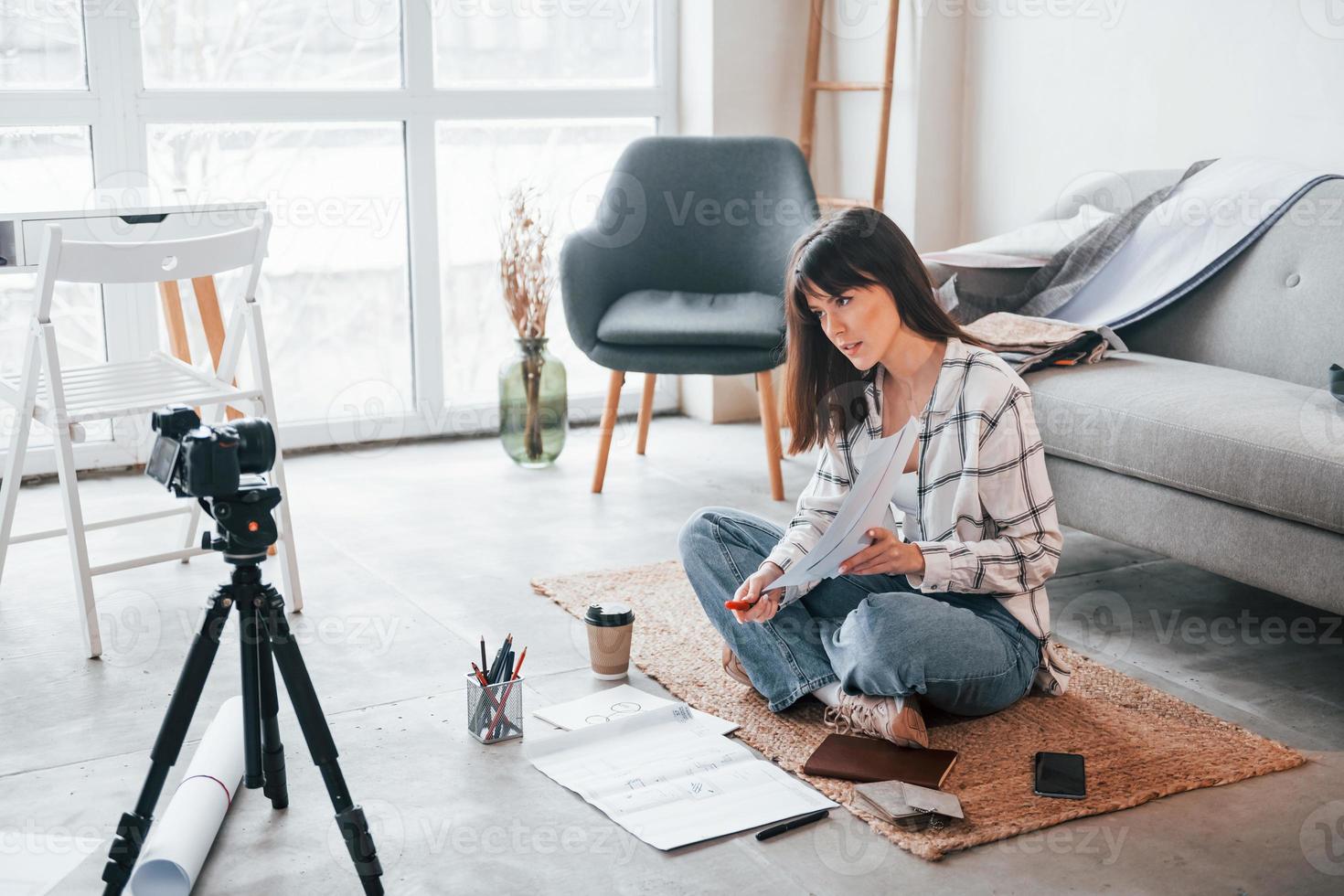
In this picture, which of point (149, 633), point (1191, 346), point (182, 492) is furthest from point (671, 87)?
point (182, 492)

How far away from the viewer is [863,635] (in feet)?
6.73

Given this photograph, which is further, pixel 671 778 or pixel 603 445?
pixel 603 445

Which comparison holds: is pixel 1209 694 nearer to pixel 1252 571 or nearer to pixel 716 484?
pixel 1252 571

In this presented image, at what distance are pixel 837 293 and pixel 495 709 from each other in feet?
2.68

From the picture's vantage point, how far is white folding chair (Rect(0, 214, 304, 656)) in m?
2.46

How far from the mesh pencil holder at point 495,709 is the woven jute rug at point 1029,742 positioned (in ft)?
1.00

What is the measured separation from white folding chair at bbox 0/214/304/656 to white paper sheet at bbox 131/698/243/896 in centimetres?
51

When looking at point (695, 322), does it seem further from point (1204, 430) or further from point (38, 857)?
point (38, 857)

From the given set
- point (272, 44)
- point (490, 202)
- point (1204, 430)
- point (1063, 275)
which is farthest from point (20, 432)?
point (1063, 275)

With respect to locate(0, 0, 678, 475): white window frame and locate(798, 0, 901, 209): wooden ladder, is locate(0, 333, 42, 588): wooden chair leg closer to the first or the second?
locate(0, 0, 678, 475): white window frame

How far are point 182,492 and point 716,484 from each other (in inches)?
89.3

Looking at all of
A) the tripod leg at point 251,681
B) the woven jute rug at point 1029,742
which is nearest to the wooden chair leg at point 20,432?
the tripod leg at point 251,681

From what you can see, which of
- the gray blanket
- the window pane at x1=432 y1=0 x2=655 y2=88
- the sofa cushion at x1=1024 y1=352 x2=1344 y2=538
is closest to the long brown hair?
the sofa cushion at x1=1024 y1=352 x2=1344 y2=538

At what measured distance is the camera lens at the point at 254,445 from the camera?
1.58 m
